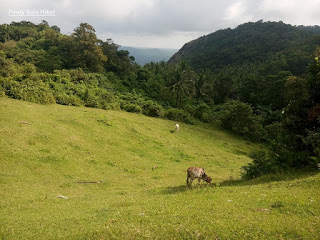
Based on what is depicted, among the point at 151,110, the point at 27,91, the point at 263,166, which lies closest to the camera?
the point at 263,166

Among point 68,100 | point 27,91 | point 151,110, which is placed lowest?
point 151,110

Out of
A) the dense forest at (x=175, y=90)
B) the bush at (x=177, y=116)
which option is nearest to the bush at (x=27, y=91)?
the dense forest at (x=175, y=90)

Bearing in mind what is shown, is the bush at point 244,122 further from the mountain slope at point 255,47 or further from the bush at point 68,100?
the mountain slope at point 255,47

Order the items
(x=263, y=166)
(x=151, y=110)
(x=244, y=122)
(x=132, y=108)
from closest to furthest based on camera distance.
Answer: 1. (x=263, y=166)
2. (x=132, y=108)
3. (x=151, y=110)
4. (x=244, y=122)

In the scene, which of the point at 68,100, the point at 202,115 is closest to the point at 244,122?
the point at 202,115

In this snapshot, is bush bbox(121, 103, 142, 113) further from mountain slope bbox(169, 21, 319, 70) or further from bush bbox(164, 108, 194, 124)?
mountain slope bbox(169, 21, 319, 70)

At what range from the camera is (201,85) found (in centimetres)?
6031

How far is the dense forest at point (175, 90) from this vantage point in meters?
15.2

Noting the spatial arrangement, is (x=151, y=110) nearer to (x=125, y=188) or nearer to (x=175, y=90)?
(x=175, y=90)

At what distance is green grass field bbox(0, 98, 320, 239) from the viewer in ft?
24.8

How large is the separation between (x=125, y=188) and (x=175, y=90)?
40.6m

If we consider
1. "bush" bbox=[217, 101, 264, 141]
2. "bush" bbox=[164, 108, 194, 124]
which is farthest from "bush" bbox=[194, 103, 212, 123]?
"bush" bbox=[164, 108, 194, 124]

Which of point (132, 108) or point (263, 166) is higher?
point (132, 108)

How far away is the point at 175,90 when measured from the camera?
5456 cm
